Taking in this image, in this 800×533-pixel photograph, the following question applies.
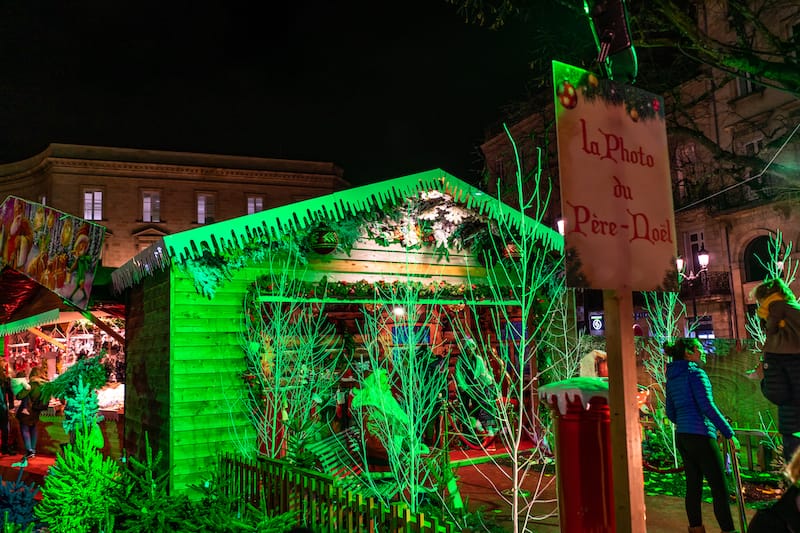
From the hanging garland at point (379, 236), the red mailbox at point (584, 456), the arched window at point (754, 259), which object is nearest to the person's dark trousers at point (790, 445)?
the red mailbox at point (584, 456)

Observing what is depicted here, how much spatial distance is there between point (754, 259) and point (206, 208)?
3360cm

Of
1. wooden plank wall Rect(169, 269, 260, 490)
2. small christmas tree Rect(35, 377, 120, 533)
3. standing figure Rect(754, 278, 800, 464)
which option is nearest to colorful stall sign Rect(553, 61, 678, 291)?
standing figure Rect(754, 278, 800, 464)

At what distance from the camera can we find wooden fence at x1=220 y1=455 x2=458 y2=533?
14.3ft

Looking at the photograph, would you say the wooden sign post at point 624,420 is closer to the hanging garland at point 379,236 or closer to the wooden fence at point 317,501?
the wooden fence at point 317,501

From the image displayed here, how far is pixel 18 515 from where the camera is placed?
600 centimetres

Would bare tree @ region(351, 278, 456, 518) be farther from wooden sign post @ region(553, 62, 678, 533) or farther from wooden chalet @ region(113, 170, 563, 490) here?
wooden sign post @ region(553, 62, 678, 533)

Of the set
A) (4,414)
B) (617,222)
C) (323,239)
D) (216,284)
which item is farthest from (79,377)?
(617,222)

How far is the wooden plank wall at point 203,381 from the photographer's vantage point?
26.7 ft

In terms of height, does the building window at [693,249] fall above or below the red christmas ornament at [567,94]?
above

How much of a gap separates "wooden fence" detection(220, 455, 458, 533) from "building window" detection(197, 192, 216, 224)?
3611 cm

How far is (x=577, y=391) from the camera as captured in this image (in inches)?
127

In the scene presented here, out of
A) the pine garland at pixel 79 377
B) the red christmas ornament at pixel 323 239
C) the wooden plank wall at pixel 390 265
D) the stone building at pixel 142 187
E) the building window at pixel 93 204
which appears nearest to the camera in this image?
the red christmas ornament at pixel 323 239

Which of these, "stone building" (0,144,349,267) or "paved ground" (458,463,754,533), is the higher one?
"stone building" (0,144,349,267)

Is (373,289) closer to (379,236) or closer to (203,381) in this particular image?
(379,236)
